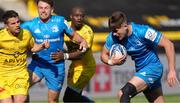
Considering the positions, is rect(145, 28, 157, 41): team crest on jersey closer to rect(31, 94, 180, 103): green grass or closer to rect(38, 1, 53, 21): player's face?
rect(38, 1, 53, 21): player's face

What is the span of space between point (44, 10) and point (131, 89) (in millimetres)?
2102

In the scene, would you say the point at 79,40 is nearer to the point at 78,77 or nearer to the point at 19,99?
the point at 78,77

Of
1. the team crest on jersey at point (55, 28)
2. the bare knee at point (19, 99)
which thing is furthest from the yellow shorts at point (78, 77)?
the bare knee at point (19, 99)

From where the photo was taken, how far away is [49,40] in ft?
35.7

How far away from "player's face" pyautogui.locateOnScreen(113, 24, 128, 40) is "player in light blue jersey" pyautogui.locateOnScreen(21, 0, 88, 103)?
1265 mm

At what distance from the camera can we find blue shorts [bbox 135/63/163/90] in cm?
994

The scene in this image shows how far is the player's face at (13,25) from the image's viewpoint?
9883 millimetres

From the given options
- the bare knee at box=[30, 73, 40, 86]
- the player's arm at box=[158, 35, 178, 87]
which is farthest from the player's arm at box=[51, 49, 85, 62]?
the player's arm at box=[158, 35, 178, 87]

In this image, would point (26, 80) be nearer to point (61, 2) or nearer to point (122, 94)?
point (122, 94)

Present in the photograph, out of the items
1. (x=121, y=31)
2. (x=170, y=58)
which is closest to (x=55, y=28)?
(x=121, y=31)

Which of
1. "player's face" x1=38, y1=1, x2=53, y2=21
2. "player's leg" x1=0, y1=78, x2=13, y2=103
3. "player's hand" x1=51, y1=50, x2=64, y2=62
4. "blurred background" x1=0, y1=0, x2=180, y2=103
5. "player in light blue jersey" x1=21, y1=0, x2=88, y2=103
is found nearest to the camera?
"player's leg" x1=0, y1=78, x2=13, y2=103

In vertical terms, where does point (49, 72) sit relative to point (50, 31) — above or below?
below

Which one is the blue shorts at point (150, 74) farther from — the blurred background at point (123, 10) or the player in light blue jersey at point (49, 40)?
the blurred background at point (123, 10)

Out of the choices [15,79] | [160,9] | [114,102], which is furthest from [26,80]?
[160,9]
